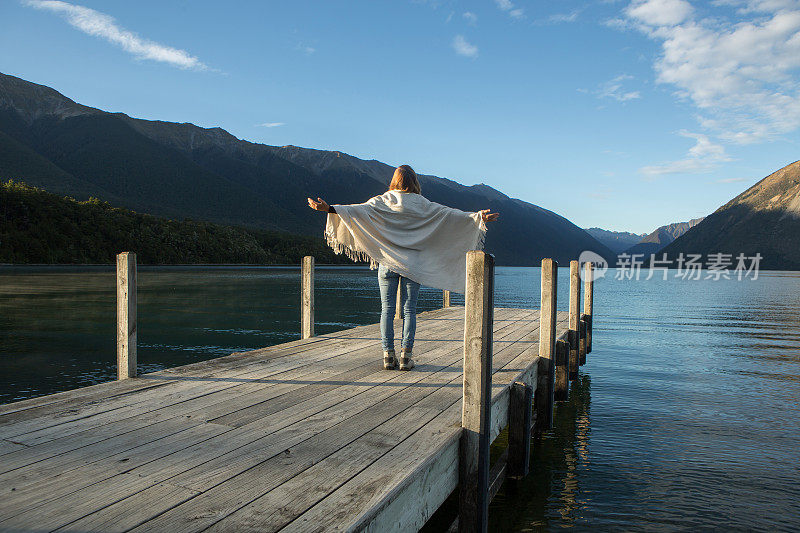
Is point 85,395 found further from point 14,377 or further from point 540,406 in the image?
point 14,377

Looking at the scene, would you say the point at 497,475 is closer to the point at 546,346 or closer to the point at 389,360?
the point at 389,360

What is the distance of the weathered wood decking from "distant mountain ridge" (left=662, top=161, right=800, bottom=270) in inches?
7416

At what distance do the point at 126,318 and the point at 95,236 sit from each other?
3258 inches

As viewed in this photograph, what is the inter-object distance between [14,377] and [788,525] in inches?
536

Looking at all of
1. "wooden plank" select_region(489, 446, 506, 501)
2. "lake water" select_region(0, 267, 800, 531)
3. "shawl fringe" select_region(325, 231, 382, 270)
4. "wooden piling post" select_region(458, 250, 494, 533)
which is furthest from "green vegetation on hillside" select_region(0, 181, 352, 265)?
"wooden piling post" select_region(458, 250, 494, 533)

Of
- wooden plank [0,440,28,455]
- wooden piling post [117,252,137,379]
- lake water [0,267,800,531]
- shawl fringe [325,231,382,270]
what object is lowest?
lake water [0,267,800,531]

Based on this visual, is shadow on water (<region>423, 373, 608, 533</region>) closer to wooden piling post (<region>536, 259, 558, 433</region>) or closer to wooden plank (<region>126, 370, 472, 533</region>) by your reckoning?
wooden piling post (<region>536, 259, 558, 433</region>)

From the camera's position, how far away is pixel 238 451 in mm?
3264

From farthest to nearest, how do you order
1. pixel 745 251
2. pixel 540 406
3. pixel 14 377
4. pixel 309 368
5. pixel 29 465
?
pixel 745 251 → pixel 14 377 → pixel 540 406 → pixel 309 368 → pixel 29 465

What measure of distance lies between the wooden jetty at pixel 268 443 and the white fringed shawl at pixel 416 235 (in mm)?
1174

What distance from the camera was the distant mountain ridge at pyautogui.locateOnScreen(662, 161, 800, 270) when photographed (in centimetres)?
15825

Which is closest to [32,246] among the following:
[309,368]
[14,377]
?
[14,377]

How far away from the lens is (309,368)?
597 centimetres

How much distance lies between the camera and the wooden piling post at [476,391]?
3.65 m
